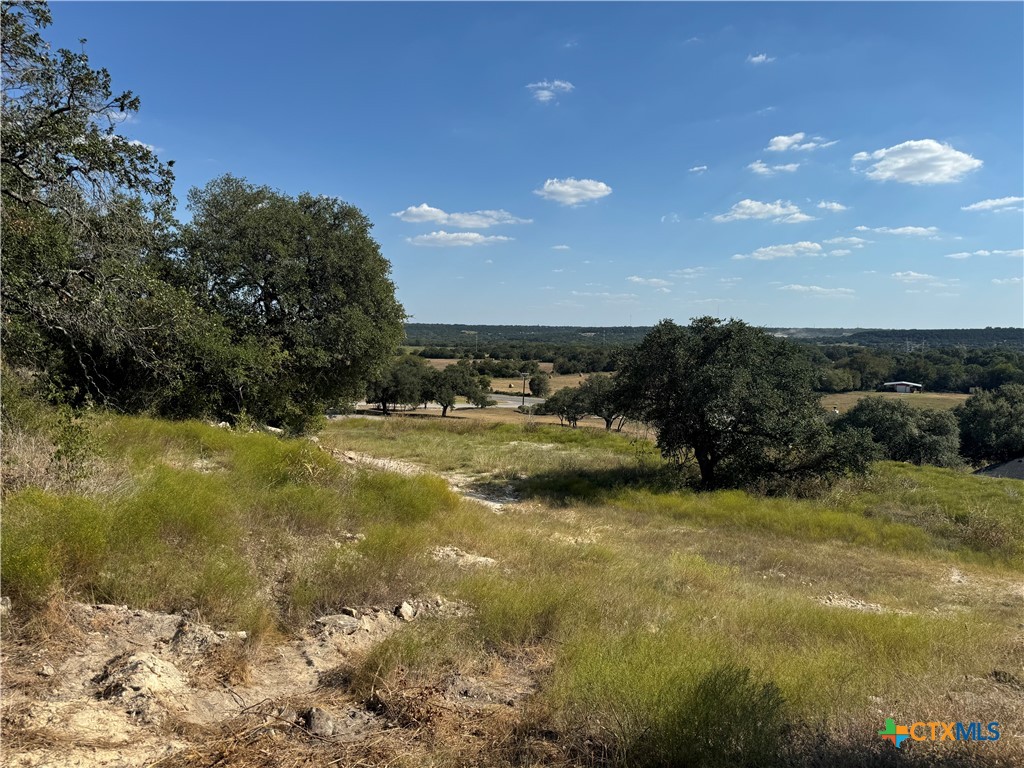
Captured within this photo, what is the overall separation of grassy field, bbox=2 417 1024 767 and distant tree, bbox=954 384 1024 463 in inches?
2155

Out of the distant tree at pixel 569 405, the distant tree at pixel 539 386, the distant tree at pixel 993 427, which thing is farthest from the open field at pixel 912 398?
the distant tree at pixel 539 386

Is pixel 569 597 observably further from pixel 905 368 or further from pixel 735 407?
pixel 905 368

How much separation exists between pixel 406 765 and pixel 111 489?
206 inches

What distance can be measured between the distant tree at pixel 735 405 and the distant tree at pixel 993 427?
52.0 meters

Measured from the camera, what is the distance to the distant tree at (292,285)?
1739 centimetres

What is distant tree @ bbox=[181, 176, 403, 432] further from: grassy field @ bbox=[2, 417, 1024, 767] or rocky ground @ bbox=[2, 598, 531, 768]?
rocky ground @ bbox=[2, 598, 531, 768]

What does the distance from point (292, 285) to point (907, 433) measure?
4882cm

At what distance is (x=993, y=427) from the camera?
56.0m

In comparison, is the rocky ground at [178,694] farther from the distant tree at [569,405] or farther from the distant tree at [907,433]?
the distant tree at [569,405]

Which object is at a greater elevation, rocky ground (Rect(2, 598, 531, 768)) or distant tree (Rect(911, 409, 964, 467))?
rocky ground (Rect(2, 598, 531, 768))

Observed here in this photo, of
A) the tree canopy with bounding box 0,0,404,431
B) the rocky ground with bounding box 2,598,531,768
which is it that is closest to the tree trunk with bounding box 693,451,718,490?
the tree canopy with bounding box 0,0,404,431

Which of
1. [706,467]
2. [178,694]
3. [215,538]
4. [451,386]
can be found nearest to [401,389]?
[451,386]

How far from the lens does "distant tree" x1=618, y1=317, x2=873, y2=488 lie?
702 inches

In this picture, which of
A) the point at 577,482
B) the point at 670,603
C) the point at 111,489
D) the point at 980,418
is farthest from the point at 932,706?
the point at 980,418
